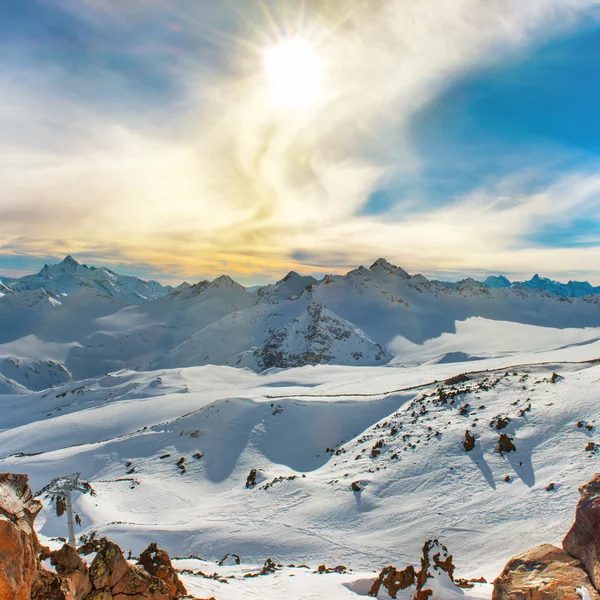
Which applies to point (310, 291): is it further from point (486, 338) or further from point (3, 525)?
point (3, 525)

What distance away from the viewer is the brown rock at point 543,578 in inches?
364

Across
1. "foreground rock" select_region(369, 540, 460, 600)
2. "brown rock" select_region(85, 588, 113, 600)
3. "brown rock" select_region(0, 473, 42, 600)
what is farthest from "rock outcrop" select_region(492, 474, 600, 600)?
"brown rock" select_region(0, 473, 42, 600)

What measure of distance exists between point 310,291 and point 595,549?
18096cm

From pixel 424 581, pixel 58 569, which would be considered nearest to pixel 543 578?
pixel 424 581

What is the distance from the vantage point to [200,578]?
14797 mm

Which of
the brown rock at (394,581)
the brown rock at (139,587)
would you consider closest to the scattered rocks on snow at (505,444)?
the brown rock at (394,581)

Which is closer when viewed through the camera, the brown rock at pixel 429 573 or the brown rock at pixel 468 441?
the brown rock at pixel 429 573

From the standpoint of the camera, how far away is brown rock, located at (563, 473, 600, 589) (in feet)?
31.6

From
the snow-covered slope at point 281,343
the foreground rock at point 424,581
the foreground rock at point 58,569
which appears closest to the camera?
the foreground rock at point 58,569

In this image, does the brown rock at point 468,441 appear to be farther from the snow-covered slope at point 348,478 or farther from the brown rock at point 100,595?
the brown rock at point 100,595

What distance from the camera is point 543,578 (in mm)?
10008

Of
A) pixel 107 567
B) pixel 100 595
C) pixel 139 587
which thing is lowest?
pixel 139 587

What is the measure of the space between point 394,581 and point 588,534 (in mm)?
6882

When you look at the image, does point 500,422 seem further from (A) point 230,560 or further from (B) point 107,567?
(B) point 107,567
